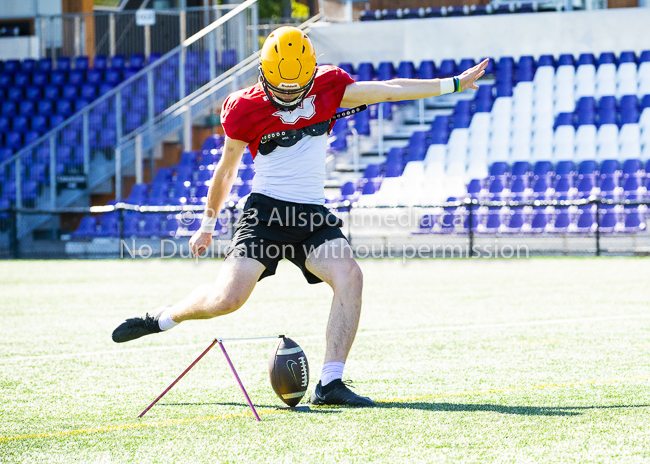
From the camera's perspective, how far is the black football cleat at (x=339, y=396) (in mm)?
4512

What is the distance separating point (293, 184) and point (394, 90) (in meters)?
0.77

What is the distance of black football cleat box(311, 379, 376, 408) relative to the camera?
451 centimetres

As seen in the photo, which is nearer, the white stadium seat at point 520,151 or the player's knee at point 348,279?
the player's knee at point 348,279

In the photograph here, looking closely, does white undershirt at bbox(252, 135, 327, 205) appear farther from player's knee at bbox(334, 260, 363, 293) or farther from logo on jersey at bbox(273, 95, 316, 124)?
player's knee at bbox(334, 260, 363, 293)

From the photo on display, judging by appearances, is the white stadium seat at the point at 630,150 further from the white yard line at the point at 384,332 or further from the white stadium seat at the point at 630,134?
the white yard line at the point at 384,332

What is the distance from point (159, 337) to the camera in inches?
300

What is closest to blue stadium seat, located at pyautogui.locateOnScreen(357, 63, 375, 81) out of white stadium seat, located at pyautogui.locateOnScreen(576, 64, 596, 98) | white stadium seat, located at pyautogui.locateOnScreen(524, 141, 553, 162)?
white stadium seat, located at pyautogui.locateOnScreen(524, 141, 553, 162)

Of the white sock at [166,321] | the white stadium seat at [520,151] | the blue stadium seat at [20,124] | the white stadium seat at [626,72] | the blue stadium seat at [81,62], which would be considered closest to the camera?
the white sock at [166,321]

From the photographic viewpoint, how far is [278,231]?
479 cm

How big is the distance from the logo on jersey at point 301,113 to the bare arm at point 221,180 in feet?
0.89

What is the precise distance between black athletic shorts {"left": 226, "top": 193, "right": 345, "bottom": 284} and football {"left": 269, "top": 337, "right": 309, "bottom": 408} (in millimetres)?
468

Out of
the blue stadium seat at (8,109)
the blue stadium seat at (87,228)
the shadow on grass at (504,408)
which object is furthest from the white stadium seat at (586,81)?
the shadow on grass at (504,408)

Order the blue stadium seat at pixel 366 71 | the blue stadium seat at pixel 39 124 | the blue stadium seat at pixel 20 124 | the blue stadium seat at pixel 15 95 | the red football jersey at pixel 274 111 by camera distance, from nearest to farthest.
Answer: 1. the red football jersey at pixel 274 111
2. the blue stadium seat at pixel 366 71
3. the blue stadium seat at pixel 39 124
4. the blue stadium seat at pixel 20 124
5. the blue stadium seat at pixel 15 95

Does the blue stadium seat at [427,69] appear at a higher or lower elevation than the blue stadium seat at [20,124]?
higher
